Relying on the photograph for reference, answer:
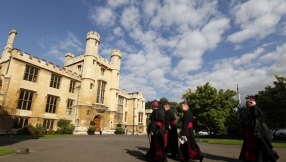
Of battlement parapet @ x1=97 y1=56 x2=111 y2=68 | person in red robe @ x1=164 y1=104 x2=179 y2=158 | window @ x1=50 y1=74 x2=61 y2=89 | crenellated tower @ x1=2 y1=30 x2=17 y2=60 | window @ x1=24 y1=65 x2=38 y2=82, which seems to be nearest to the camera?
person in red robe @ x1=164 y1=104 x2=179 y2=158

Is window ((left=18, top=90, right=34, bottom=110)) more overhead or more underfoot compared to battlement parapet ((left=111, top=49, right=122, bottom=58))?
more underfoot

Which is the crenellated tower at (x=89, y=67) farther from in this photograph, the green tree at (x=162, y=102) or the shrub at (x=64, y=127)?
the green tree at (x=162, y=102)

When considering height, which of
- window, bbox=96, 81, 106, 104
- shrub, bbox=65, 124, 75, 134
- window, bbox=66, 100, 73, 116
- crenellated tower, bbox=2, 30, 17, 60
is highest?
crenellated tower, bbox=2, 30, 17, 60

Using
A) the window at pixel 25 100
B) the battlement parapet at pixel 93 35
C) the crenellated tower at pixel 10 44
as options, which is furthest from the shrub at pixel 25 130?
the battlement parapet at pixel 93 35

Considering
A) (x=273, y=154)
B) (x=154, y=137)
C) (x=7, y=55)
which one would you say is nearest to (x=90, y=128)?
(x=7, y=55)

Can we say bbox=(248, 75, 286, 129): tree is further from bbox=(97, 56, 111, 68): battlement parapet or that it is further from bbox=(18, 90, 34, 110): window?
bbox=(18, 90, 34, 110): window

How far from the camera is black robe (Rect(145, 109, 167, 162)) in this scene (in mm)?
5902

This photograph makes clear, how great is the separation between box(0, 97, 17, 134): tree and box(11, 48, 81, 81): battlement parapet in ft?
16.6

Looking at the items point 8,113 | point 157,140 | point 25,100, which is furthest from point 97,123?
point 157,140

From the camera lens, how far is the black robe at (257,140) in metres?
5.24

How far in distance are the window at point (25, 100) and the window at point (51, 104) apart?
2.33 m

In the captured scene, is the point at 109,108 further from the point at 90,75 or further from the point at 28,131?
the point at 28,131

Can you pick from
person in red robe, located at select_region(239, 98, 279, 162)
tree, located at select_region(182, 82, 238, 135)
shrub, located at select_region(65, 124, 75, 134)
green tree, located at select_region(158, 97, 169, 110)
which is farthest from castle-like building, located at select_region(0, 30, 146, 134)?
green tree, located at select_region(158, 97, 169, 110)

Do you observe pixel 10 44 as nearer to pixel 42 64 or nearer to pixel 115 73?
pixel 42 64
